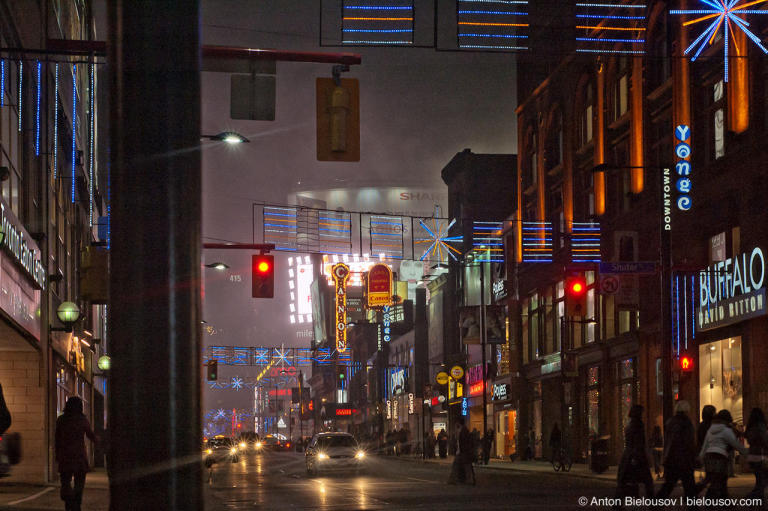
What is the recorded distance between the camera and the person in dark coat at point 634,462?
1561 centimetres

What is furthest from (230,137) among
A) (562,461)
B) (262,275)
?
(562,461)

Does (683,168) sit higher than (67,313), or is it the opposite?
(683,168)

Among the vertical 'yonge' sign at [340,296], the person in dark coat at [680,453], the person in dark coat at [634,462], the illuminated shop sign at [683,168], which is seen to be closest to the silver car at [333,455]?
the illuminated shop sign at [683,168]

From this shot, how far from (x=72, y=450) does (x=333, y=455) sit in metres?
21.8

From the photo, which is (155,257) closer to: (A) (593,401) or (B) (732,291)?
(B) (732,291)

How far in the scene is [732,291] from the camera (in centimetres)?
3309

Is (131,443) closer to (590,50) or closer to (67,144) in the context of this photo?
(590,50)

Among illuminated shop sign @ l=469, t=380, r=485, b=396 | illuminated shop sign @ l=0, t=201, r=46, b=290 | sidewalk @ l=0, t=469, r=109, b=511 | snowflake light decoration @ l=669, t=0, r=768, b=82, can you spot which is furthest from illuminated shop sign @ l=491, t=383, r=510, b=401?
illuminated shop sign @ l=0, t=201, r=46, b=290

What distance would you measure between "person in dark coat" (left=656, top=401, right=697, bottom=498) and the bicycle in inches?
960

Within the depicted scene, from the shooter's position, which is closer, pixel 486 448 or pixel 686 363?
pixel 686 363

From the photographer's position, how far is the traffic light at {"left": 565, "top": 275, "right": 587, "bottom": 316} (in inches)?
1629

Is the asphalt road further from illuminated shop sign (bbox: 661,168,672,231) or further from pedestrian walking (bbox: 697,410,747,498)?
illuminated shop sign (bbox: 661,168,672,231)

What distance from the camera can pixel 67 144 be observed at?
121ft

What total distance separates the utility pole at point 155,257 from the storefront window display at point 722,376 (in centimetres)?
3280
